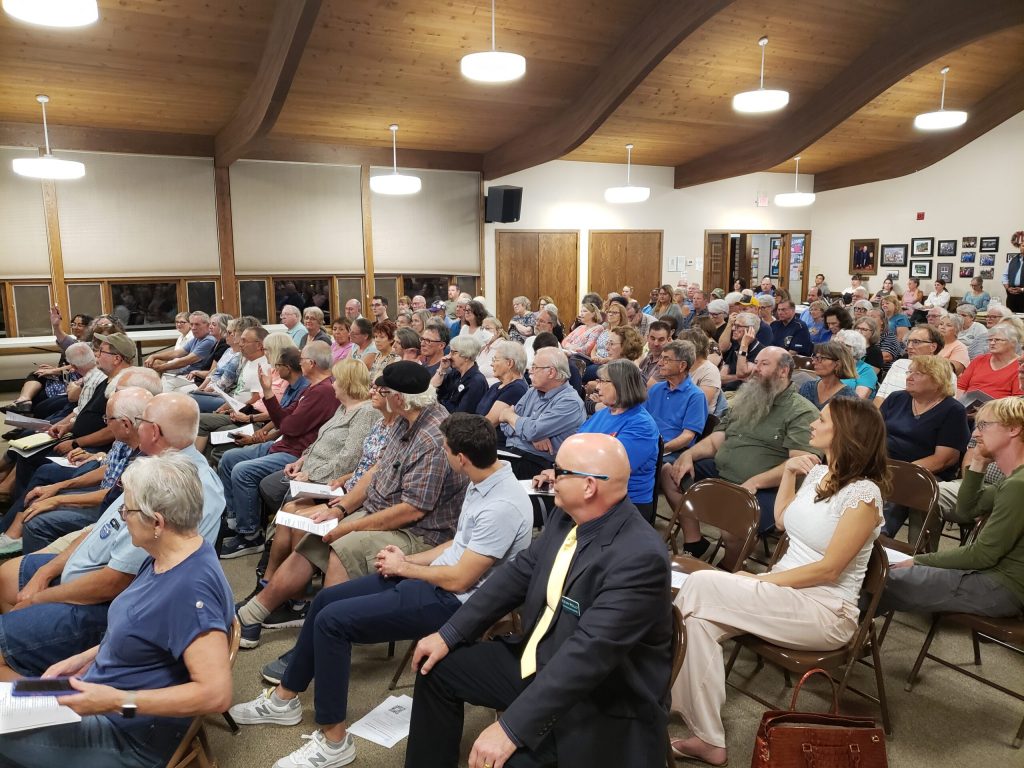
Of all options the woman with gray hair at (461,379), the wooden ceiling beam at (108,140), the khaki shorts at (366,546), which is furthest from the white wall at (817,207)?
the khaki shorts at (366,546)

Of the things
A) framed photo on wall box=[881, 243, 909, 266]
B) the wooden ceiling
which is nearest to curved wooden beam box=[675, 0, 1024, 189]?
the wooden ceiling

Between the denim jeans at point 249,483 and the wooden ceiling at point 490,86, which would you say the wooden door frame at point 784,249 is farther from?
the denim jeans at point 249,483

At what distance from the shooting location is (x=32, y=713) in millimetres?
1657

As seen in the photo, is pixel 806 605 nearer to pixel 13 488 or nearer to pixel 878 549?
pixel 878 549

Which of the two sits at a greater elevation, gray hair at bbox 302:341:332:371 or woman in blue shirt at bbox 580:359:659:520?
gray hair at bbox 302:341:332:371

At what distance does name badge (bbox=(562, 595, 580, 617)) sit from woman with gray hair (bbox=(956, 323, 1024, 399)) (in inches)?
162

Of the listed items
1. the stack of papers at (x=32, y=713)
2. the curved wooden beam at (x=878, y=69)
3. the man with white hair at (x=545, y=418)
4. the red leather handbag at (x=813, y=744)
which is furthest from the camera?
the curved wooden beam at (x=878, y=69)

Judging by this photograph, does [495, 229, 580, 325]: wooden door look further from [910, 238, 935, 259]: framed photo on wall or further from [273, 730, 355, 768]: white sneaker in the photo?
[273, 730, 355, 768]: white sneaker

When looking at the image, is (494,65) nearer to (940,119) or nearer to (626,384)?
(626,384)

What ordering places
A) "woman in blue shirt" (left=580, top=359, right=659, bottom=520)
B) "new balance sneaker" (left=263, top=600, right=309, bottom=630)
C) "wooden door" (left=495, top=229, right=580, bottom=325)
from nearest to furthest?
1. "new balance sneaker" (left=263, top=600, right=309, bottom=630)
2. "woman in blue shirt" (left=580, top=359, right=659, bottom=520)
3. "wooden door" (left=495, top=229, right=580, bottom=325)

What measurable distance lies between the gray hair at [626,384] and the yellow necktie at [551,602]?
151 centimetres

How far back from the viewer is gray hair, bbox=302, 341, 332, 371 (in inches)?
164

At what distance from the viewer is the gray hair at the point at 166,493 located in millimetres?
1818

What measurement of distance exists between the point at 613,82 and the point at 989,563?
7.11m
